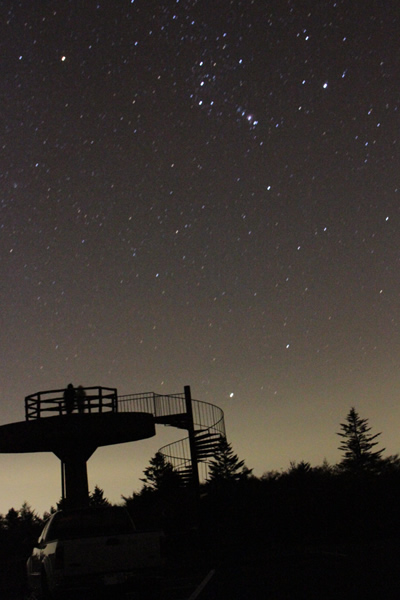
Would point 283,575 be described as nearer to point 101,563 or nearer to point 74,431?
point 101,563

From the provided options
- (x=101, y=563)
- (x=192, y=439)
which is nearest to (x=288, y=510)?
(x=192, y=439)

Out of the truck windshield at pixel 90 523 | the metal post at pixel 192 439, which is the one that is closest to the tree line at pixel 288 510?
the metal post at pixel 192 439

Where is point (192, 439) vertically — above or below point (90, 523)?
above

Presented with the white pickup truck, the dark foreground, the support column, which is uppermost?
the support column

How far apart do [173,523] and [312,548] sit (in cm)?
780

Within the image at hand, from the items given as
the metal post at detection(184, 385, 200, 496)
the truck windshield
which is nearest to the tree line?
the metal post at detection(184, 385, 200, 496)

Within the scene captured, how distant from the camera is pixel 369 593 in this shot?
831 centimetres

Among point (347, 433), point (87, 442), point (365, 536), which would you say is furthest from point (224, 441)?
point (347, 433)

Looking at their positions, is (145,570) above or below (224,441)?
below

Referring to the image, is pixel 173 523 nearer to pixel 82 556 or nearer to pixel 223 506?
pixel 223 506

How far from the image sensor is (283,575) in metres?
11.8

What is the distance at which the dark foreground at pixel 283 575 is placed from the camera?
8.95 meters

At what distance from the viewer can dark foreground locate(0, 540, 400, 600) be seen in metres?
8.95

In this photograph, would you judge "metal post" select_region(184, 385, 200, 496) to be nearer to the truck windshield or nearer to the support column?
the support column
